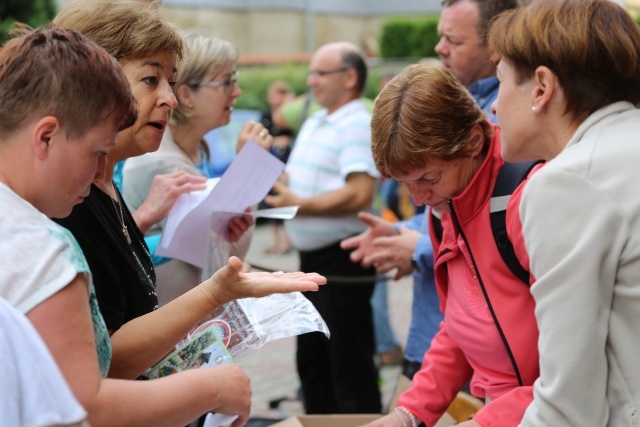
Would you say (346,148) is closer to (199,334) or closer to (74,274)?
(199,334)

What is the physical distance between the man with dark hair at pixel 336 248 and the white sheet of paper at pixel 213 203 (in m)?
1.56

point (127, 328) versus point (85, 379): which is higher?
point (85, 379)

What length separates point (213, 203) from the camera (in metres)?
2.74

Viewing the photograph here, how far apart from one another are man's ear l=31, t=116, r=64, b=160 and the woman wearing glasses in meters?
1.60

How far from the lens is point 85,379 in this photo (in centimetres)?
140

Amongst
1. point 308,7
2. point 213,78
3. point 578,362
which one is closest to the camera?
point 578,362

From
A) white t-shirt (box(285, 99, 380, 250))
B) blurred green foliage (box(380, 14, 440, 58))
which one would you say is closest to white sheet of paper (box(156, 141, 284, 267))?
white t-shirt (box(285, 99, 380, 250))

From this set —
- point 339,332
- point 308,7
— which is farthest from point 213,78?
point 308,7

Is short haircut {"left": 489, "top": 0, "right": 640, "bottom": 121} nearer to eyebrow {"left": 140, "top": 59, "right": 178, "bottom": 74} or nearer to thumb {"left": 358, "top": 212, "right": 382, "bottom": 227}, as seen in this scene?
eyebrow {"left": 140, "top": 59, "right": 178, "bottom": 74}

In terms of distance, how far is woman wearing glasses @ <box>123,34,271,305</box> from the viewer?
3193 mm

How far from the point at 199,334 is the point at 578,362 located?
2.77 feet

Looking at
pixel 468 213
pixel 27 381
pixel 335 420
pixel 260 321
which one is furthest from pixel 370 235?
pixel 27 381

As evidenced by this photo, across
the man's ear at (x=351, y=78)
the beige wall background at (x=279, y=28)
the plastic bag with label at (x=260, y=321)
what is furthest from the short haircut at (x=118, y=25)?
the beige wall background at (x=279, y=28)

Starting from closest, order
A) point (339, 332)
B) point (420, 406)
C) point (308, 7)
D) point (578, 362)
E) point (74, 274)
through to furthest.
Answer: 1. point (74, 274)
2. point (578, 362)
3. point (420, 406)
4. point (339, 332)
5. point (308, 7)
